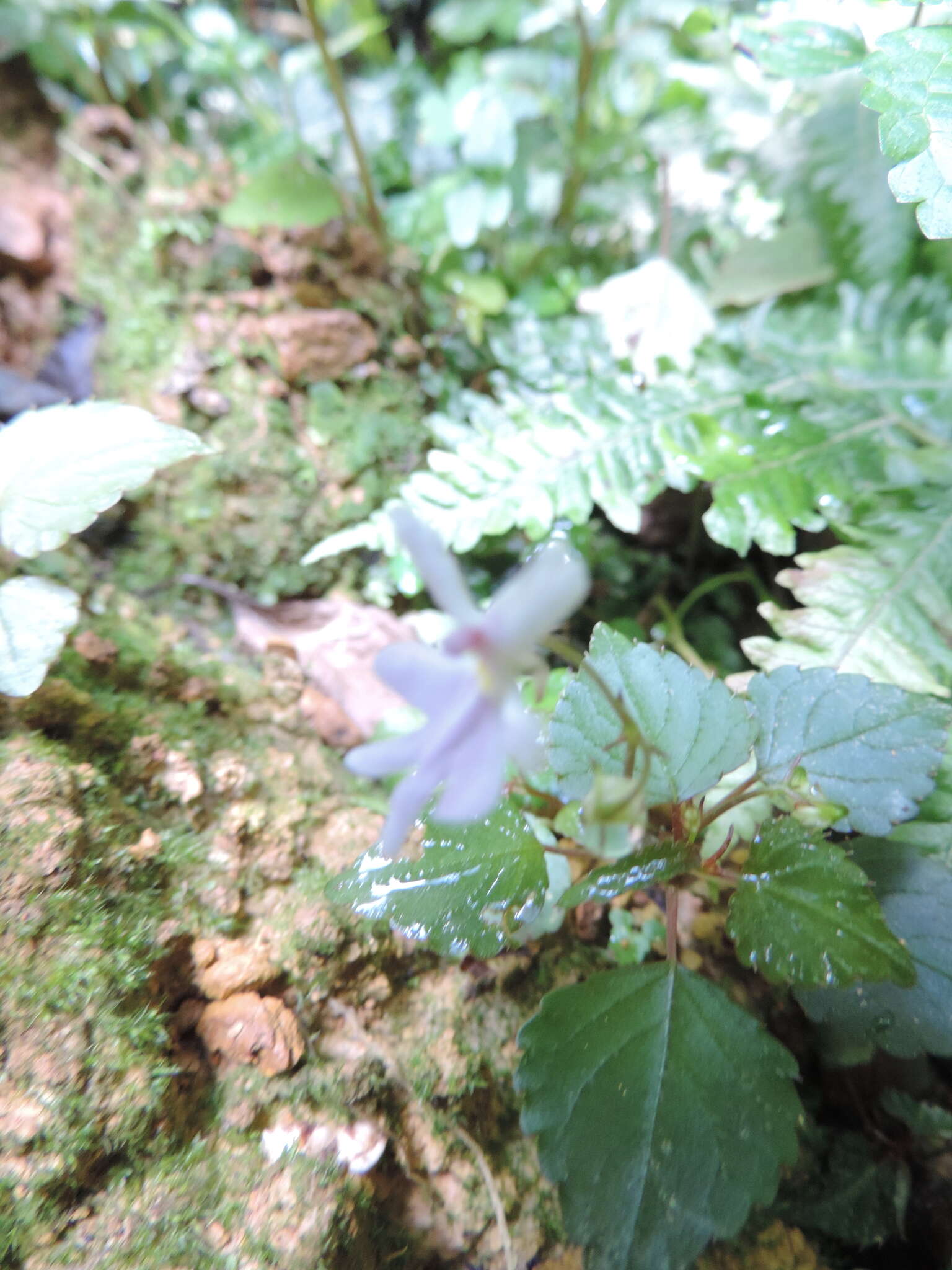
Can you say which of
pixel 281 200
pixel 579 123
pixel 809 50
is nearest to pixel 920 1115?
pixel 809 50

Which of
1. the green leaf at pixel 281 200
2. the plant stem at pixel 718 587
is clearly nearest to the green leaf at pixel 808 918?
the plant stem at pixel 718 587

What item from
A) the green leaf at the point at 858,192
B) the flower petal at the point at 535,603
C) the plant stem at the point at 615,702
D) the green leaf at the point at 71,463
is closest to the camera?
the flower petal at the point at 535,603

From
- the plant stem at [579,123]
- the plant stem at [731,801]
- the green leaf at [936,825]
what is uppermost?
the plant stem at [579,123]

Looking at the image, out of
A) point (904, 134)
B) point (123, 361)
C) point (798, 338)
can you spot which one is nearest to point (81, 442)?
point (123, 361)

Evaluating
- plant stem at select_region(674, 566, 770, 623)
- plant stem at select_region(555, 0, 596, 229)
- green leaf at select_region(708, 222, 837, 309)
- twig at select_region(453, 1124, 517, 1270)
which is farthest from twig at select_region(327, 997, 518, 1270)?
plant stem at select_region(555, 0, 596, 229)

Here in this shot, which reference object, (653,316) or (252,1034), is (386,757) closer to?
(252,1034)

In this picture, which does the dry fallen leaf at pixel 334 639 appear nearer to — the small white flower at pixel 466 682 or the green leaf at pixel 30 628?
the green leaf at pixel 30 628

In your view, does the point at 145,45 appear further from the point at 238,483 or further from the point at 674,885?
the point at 674,885
